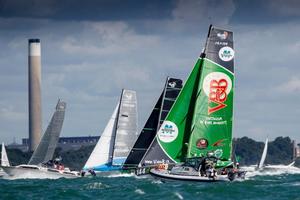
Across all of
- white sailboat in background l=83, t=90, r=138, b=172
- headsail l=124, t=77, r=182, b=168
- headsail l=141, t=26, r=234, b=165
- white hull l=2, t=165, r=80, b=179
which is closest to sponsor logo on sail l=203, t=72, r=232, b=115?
headsail l=141, t=26, r=234, b=165

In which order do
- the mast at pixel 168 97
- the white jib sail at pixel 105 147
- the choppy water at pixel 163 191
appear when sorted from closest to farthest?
the choppy water at pixel 163 191 → the mast at pixel 168 97 → the white jib sail at pixel 105 147

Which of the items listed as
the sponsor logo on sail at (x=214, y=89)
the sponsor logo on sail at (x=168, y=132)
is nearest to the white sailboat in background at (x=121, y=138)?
the sponsor logo on sail at (x=168, y=132)

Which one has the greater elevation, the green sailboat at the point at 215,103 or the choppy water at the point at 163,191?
the green sailboat at the point at 215,103

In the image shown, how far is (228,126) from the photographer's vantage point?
84.6 m

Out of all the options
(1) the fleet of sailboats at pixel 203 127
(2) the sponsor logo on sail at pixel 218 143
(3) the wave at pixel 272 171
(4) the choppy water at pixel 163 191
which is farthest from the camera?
(3) the wave at pixel 272 171

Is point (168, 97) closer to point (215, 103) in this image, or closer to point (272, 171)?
point (215, 103)

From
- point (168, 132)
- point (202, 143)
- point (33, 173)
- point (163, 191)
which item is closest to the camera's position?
point (163, 191)

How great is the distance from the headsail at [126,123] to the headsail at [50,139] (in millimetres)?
6783

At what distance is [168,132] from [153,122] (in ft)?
67.3

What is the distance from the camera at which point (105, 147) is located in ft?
385

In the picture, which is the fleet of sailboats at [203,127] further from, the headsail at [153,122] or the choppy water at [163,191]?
the headsail at [153,122]

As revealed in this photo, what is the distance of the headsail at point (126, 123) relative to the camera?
117 m

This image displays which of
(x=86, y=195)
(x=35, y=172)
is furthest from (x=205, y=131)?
(x=35, y=172)

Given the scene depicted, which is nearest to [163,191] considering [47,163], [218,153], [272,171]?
[218,153]
